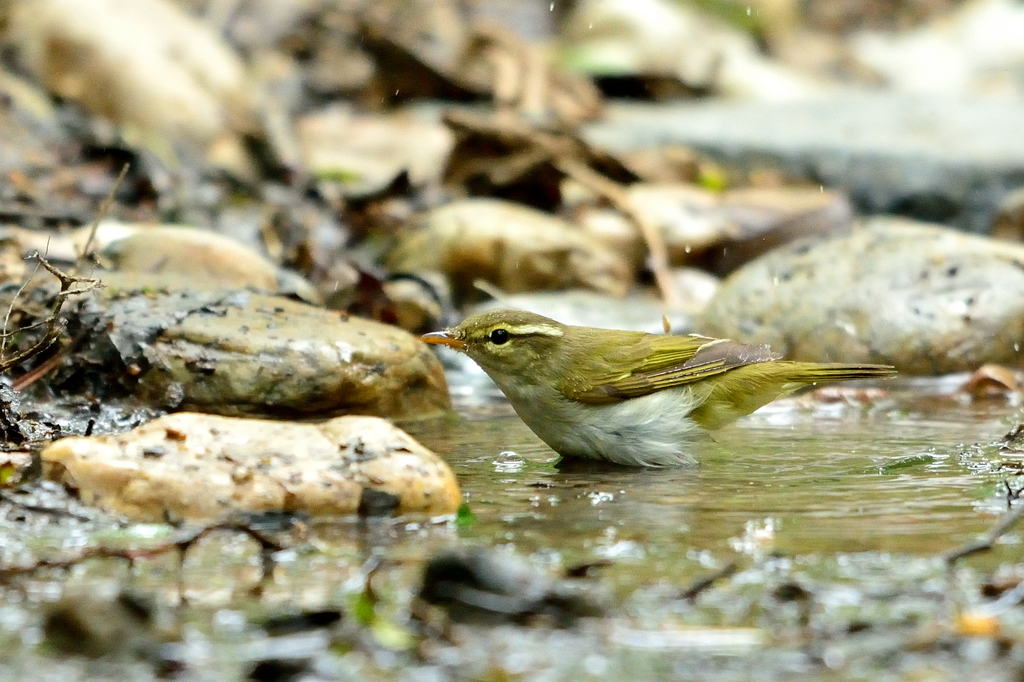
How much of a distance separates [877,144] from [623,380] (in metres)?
7.93

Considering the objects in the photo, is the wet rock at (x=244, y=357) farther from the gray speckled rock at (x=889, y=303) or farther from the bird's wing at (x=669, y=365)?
the gray speckled rock at (x=889, y=303)

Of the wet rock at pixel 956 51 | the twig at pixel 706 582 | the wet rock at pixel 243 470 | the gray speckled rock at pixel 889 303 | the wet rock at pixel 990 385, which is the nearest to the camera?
the twig at pixel 706 582

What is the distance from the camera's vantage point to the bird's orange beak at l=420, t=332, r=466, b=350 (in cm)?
571

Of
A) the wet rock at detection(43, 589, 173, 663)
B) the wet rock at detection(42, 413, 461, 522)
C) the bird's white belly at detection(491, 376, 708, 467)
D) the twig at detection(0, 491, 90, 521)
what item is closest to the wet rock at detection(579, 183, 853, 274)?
the bird's white belly at detection(491, 376, 708, 467)

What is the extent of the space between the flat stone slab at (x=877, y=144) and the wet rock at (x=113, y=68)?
12.9ft

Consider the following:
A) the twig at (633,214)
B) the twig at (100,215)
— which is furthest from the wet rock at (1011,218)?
the twig at (100,215)

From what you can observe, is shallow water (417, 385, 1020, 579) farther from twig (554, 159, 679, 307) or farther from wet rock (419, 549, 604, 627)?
twig (554, 159, 679, 307)

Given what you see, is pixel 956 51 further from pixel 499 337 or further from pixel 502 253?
pixel 499 337

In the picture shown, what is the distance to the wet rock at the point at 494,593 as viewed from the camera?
2852 millimetres

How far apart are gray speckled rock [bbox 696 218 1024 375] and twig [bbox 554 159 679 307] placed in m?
1.38

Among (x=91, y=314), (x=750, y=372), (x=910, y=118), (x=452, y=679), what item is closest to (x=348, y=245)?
(x=91, y=314)

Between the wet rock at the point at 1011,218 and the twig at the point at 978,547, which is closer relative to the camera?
the twig at the point at 978,547

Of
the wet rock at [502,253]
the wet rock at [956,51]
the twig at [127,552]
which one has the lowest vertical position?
the twig at [127,552]

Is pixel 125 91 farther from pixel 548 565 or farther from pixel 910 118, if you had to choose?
pixel 548 565
